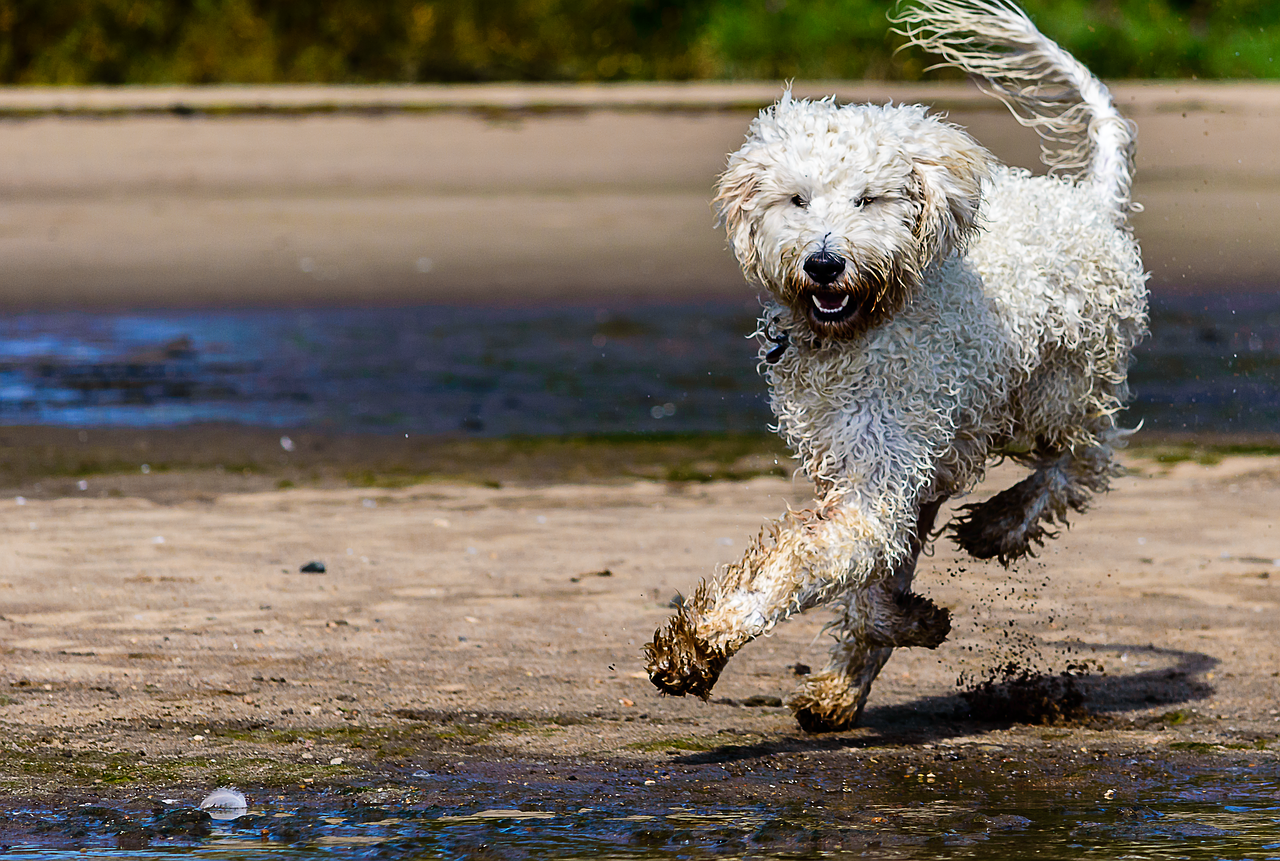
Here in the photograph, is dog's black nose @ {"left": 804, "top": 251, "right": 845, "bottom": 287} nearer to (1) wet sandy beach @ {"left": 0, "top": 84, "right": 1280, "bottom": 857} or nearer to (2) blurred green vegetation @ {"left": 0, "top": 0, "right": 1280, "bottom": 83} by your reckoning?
(1) wet sandy beach @ {"left": 0, "top": 84, "right": 1280, "bottom": 857}

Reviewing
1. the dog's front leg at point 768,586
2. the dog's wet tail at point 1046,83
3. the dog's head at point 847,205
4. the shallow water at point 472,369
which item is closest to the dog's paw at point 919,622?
the dog's front leg at point 768,586

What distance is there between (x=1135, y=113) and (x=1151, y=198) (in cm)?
114

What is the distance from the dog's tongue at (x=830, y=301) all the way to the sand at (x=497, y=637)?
139 centimetres

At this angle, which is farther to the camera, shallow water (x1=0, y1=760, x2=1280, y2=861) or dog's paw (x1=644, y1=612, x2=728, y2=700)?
dog's paw (x1=644, y1=612, x2=728, y2=700)

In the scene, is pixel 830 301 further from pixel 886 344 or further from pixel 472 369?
pixel 472 369

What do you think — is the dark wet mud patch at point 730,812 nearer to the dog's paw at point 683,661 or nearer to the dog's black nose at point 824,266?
the dog's paw at point 683,661

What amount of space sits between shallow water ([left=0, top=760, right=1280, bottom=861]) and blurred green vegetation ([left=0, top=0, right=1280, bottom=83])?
14423 mm

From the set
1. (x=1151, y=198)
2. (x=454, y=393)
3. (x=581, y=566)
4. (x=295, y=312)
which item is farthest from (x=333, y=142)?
(x=581, y=566)

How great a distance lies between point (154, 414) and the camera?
1130 cm

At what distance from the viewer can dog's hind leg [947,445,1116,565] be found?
20.0 ft

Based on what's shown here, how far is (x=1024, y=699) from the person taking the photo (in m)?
5.95

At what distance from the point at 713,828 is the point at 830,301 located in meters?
Answer: 1.43

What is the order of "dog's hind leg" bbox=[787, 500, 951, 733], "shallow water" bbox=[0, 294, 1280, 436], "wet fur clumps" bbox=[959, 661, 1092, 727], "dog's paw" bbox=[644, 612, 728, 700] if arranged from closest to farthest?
"dog's paw" bbox=[644, 612, 728, 700], "dog's hind leg" bbox=[787, 500, 951, 733], "wet fur clumps" bbox=[959, 661, 1092, 727], "shallow water" bbox=[0, 294, 1280, 436]

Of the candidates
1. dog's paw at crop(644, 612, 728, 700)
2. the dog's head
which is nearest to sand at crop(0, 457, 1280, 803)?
dog's paw at crop(644, 612, 728, 700)
